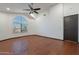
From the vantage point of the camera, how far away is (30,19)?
2562 millimetres

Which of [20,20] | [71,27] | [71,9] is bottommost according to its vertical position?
[71,27]

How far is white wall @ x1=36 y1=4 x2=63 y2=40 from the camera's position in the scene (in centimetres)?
258

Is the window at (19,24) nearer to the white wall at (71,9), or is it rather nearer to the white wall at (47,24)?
the white wall at (47,24)

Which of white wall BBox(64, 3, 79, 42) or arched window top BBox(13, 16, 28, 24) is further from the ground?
white wall BBox(64, 3, 79, 42)

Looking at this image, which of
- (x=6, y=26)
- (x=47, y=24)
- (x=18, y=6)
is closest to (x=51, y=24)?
(x=47, y=24)

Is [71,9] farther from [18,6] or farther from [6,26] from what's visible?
[6,26]

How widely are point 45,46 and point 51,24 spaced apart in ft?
1.53

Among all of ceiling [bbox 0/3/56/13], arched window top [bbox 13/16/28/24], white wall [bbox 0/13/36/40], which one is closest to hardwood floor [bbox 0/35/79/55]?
white wall [bbox 0/13/36/40]

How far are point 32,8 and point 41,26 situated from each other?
41cm

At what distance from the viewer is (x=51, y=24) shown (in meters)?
2.62

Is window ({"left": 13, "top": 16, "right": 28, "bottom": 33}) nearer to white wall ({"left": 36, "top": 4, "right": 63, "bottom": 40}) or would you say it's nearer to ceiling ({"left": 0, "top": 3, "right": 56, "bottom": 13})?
ceiling ({"left": 0, "top": 3, "right": 56, "bottom": 13})

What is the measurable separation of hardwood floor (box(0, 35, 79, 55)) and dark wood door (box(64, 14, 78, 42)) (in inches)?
4.9
